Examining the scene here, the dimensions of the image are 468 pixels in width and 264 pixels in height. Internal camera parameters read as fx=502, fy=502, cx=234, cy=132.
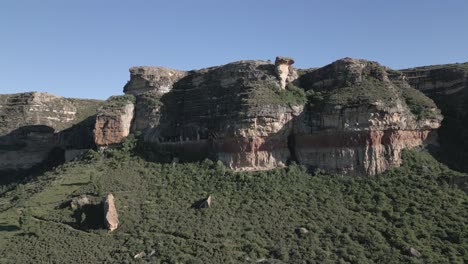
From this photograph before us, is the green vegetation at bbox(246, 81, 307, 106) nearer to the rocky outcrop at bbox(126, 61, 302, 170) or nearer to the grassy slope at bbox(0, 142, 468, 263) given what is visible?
the rocky outcrop at bbox(126, 61, 302, 170)

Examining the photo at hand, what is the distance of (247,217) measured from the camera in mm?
44562

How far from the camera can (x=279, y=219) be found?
144 ft

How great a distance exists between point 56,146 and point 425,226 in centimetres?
5195

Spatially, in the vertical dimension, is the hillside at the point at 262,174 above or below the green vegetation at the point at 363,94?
below

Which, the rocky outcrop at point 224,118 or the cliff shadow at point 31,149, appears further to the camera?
the cliff shadow at point 31,149

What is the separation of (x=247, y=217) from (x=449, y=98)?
27.1 metres

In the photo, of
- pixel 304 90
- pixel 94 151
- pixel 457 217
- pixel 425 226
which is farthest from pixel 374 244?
pixel 94 151

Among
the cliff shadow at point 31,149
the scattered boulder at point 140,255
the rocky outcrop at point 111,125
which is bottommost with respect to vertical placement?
the scattered boulder at point 140,255

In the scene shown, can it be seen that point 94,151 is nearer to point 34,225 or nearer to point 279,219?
point 34,225

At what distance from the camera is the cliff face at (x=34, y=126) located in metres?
73.1

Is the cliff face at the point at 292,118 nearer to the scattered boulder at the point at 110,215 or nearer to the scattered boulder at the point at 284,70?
the scattered boulder at the point at 284,70

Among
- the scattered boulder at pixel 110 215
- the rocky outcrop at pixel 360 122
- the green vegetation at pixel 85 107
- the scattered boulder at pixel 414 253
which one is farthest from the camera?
the green vegetation at pixel 85 107

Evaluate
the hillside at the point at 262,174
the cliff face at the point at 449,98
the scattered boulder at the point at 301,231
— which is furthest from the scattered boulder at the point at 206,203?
the cliff face at the point at 449,98

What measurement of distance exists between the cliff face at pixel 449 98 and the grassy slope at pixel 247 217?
12.0 ft
